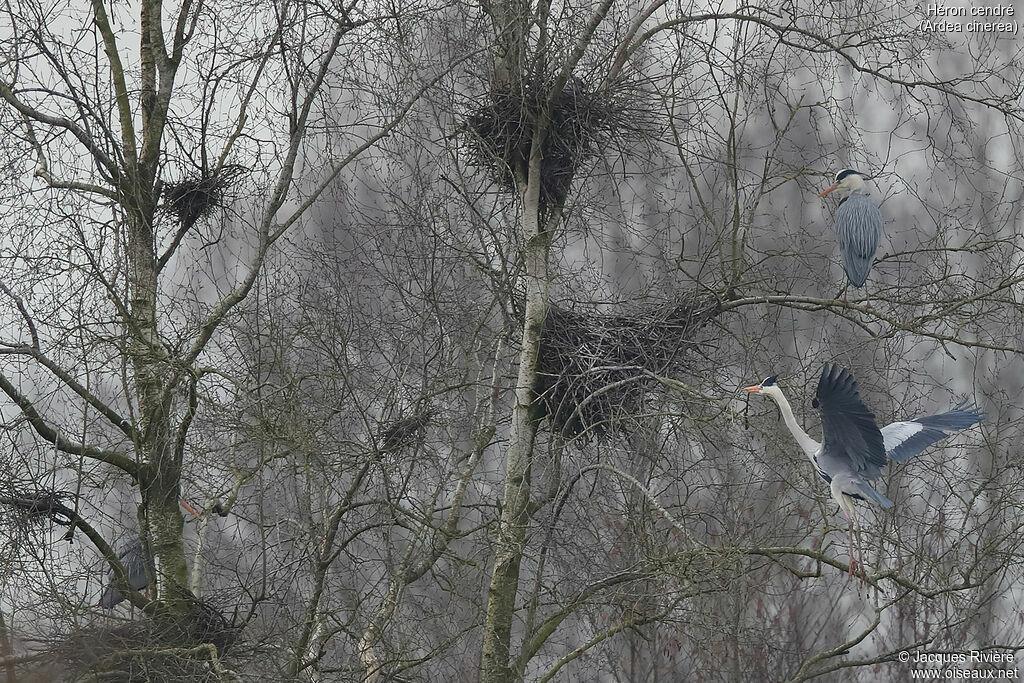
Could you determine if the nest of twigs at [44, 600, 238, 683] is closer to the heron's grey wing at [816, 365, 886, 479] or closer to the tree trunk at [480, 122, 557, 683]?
the tree trunk at [480, 122, 557, 683]

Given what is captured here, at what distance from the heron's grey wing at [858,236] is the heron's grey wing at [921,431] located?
0.76 metres

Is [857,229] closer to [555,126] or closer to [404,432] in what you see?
[555,126]

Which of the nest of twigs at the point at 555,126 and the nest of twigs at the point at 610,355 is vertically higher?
the nest of twigs at the point at 555,126

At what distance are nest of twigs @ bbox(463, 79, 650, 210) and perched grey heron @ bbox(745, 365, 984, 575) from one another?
58.4 inches

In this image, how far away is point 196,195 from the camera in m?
5.96

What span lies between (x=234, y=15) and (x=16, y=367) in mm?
1996

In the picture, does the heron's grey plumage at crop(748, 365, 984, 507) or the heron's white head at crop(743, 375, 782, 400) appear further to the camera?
the heron's white head at crop(743, 375, 782, 400)

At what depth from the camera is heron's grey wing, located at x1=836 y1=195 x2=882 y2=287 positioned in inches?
217

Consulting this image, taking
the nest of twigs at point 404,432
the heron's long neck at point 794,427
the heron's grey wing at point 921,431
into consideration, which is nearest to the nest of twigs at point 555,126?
the nest of twigs at point 404,432

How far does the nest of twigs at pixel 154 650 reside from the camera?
4586mm

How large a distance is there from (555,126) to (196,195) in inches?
72.4

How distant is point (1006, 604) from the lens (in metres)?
11.4

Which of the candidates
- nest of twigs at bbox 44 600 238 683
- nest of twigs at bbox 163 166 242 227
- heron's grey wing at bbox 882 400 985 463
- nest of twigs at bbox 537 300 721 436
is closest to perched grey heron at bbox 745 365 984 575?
heron's grey wing at bbox 882 400 985 463

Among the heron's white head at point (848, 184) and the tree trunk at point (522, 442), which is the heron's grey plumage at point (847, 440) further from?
the heron's white head at point (848, 184)
